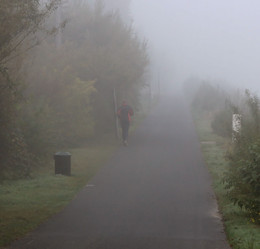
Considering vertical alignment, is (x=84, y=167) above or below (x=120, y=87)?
below

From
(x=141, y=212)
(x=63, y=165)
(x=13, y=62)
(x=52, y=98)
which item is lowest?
(x=141, y=212)

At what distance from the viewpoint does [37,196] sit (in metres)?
10.9

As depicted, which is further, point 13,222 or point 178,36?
point 178,36

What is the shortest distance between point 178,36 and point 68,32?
571ft

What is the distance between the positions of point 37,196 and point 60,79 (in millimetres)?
7734

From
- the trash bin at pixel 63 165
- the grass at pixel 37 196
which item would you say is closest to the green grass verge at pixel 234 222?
the grass at pixel 37 196

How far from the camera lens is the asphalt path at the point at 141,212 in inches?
293


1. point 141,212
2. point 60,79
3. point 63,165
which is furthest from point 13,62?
point 60,79

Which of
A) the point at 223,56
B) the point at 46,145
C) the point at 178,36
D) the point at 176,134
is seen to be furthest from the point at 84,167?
the point at 178,36

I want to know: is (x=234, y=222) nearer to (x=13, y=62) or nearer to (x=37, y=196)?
(x=37, y=196)

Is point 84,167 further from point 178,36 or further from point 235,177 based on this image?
point 178,36

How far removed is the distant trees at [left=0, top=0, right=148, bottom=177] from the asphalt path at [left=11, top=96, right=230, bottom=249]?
226 centimetres

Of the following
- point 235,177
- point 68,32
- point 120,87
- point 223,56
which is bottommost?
point 235,177

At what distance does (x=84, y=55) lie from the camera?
22547 millimetres
